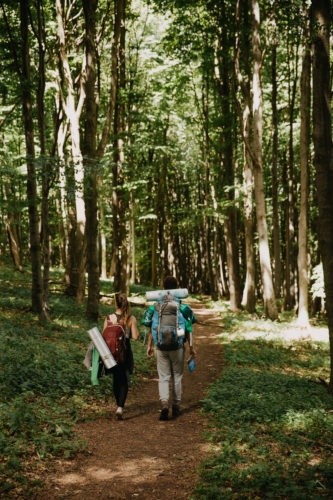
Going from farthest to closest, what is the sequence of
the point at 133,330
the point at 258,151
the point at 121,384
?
1. the point at 258,151
2. the point at 121,384
3. the point at 133,330

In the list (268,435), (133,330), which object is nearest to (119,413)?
(133,330)

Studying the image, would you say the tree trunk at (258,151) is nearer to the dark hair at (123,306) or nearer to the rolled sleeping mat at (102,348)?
the dark hair at (123,306)

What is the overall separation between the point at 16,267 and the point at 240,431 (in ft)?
83.4

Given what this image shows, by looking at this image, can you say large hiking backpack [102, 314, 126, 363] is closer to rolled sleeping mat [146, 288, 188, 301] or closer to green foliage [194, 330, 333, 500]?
rolled sleeping mat [146, 288, 188, 301]

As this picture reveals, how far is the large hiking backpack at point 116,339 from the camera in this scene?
7.78 metres

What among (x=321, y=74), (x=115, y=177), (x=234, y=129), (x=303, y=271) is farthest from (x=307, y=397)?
(x=234, y=129)

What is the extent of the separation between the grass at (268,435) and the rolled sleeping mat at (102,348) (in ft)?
6.04

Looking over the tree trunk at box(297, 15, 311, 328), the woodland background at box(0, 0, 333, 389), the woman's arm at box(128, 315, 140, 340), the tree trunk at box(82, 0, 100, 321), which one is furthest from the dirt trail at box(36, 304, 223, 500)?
the tree trunk at box(297, 15, 311, 328)

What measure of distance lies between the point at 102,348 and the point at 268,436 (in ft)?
8.97

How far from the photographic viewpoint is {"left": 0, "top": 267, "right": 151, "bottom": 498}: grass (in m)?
5.86

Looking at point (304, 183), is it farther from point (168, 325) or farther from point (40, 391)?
point (40, 391)

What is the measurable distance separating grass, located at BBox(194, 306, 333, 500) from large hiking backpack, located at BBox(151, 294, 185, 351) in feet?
4.54

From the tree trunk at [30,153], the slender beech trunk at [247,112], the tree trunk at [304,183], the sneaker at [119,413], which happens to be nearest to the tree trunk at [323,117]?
the sneaker at [119,413]

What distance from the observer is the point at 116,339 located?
25.6ft
